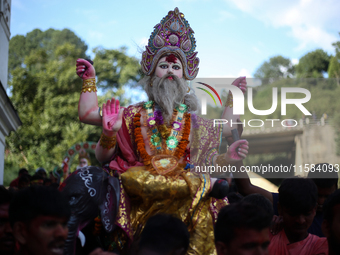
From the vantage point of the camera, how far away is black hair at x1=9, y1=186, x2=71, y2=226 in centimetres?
229

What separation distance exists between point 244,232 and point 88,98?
85.8 inches

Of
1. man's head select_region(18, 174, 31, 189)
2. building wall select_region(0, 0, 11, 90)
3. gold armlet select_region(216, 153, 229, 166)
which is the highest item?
building wall select_region(0, 0, 11, 90)

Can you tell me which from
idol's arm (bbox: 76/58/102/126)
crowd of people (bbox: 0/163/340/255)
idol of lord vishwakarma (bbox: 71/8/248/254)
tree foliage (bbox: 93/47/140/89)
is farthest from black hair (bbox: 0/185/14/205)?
tree foliage (bbox: 93/47/140/89)

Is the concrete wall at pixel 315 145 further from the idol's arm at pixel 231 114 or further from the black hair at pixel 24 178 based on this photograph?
the black hair at pixel 24 178

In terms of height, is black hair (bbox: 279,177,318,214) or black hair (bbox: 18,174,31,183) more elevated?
black hair (bbox: 279,177,318,214)

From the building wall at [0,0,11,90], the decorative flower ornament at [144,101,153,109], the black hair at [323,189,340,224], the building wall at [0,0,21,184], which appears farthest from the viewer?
the building wall at [0,0,11,90]

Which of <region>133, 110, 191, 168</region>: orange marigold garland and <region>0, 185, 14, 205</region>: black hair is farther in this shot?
<region>133, 110, 191, 168</region>: orange marigold garland

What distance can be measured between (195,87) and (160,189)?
1.59 meters

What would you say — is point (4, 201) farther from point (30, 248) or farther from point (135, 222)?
point (135, 222)

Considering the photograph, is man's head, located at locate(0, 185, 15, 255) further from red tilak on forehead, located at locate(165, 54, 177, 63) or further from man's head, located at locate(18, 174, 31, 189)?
man's head, located at locate(18, 174, 31, 189)

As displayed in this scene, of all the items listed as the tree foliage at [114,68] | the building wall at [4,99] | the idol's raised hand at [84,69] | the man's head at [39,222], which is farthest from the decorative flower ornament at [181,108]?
the tree foliage at [114,68]

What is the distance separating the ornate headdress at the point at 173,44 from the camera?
438 cm

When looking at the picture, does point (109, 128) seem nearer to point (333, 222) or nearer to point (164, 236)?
point (164, 236)

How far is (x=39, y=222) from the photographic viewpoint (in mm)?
2271
